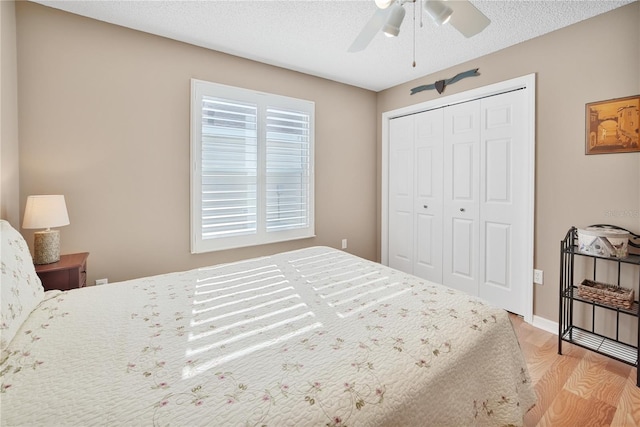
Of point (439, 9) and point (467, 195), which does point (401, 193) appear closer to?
point (467, 195)

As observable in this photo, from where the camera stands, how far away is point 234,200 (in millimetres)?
2967

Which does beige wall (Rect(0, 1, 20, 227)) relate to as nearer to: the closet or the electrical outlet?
the closet

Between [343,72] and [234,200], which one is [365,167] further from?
[234,200]

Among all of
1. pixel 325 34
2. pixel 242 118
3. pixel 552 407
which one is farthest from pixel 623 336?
pixel 242 118

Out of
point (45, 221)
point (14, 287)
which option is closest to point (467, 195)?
point (14, 287)

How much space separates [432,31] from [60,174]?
10.2 feet

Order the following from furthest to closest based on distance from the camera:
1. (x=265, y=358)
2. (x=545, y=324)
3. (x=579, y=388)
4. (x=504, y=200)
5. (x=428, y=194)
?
1. (x=428, y=194)
2. (x=504, y=200)
3. (x=545, y=324)
4. (x=579, y=388)
5. (x=265, y=358)

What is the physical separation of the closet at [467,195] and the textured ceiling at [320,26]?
0.56 m

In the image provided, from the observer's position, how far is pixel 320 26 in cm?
238

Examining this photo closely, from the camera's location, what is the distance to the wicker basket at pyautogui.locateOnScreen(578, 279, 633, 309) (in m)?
2.02

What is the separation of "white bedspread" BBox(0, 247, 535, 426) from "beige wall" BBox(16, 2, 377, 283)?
39.9 inches

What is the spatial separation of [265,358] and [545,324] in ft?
8.95

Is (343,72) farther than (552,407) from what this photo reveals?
Yes

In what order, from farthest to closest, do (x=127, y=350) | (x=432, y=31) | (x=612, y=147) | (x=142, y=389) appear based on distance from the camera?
(x=432, y=31) < (x=612, y=147) < (x=127, y=350) < (x=142, y=389)
